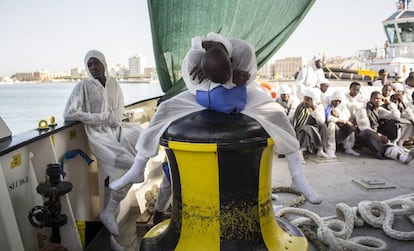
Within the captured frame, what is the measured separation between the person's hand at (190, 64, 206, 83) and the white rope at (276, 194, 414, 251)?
4.33ft

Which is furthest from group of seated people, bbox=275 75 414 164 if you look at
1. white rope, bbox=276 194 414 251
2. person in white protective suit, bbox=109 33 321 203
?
person in white protective suit, bbox=109 33 321 203

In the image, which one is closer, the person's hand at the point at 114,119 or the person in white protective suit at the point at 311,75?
the person's hand at the point at 114,119

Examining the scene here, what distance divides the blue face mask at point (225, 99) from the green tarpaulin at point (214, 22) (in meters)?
0.80

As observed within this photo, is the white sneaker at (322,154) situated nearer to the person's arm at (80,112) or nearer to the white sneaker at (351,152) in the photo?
the white sneaker at (351,152)

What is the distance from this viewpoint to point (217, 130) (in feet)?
4.95

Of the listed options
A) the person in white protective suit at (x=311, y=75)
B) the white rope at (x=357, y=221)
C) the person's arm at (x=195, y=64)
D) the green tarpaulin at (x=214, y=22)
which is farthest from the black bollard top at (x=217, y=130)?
the person in white protective suit at (x=311, y=75)

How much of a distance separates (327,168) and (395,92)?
2215 millimetres

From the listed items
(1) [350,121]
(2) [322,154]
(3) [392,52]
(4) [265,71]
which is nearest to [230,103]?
(2) [322,154]

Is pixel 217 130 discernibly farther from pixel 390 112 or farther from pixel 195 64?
pixel 390 112

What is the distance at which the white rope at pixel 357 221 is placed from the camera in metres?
2.24

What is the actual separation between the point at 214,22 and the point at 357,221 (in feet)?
5.50

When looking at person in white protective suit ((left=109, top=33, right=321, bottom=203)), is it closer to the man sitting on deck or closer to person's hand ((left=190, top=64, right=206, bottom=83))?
person's hand ((left=190, top=64, right=206, bottom=83))

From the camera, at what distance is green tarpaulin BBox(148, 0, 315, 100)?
2322mm

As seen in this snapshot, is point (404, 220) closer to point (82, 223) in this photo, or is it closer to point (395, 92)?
point (82, 223)
